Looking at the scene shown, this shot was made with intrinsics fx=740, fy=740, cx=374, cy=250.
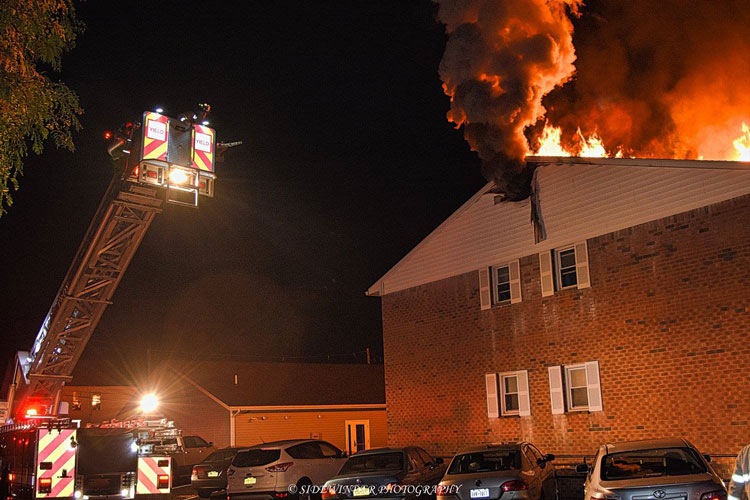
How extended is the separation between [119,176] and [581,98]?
15628 millimetres

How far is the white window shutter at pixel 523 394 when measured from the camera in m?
16.9

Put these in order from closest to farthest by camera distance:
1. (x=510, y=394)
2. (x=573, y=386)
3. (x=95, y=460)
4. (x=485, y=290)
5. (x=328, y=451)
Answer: (x=95, y=460)
(x=573, y=386)
(x=328, y=451)
(x=510, y=394)
(x=485, y=290)

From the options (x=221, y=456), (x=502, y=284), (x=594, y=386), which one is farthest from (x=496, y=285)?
(x=221, y=456)

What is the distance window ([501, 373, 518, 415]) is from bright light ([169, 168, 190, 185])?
9.67 meters

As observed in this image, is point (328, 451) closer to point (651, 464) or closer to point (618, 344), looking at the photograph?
point (618, 344)

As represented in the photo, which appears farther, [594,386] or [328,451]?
[328,451]

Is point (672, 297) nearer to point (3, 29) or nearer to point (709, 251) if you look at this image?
point (709, 251)

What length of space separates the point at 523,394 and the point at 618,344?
9.11 feet

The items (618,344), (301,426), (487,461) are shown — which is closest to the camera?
(487,461)

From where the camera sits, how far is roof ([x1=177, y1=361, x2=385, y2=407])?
100 feet

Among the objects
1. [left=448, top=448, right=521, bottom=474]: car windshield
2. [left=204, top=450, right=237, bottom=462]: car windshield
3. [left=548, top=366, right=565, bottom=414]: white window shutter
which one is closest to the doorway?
[left=204, top=450, right=237, bottom=462]: car windshield

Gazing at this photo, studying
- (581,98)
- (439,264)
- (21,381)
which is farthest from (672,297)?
(21,381)

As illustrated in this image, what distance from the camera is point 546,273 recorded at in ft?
55.4

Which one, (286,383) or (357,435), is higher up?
(286,383)
